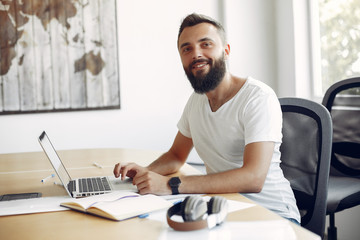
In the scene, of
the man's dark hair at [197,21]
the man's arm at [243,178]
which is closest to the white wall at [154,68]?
the man's dark hair at [197,21]

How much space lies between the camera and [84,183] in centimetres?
165

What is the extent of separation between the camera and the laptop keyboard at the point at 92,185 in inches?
59.6

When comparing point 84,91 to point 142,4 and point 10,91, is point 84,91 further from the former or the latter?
point 142,4

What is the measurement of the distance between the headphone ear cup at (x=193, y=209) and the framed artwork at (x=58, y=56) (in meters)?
3.19

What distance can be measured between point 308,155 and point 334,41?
2.05 m

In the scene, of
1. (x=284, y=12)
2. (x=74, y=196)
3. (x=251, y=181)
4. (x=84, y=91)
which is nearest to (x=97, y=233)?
(x=74, y=196)

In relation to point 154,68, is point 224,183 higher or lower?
lower

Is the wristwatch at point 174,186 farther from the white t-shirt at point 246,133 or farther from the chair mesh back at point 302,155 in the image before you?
the chair mesh back at point 302,155

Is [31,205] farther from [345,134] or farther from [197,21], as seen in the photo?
[345,134]

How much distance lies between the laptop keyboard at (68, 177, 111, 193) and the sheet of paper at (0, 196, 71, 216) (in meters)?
0.09

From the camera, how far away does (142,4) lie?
4172mm

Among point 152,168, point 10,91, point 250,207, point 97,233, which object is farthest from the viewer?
point 10,91

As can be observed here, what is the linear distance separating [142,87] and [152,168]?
7.96ft

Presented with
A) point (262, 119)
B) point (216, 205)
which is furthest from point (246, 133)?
point (216, 205)
